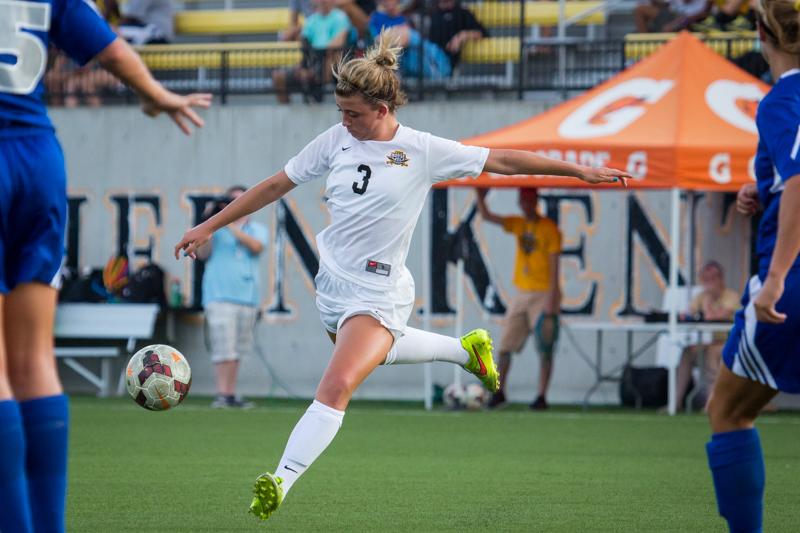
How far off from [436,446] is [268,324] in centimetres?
673

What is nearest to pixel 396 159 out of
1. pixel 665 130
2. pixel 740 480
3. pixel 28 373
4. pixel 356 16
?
pixel 740 480

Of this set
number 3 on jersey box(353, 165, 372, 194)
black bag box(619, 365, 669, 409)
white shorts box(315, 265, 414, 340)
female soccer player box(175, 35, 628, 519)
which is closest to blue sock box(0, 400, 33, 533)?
female soccer player box(175, 35, 628, 519)

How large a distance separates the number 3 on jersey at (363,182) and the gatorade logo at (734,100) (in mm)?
7800

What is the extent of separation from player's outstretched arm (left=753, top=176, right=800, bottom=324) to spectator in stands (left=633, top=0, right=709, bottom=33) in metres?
12.9

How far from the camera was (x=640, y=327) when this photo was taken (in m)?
14.4

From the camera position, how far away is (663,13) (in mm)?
17484

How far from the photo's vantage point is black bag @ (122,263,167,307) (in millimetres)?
16875

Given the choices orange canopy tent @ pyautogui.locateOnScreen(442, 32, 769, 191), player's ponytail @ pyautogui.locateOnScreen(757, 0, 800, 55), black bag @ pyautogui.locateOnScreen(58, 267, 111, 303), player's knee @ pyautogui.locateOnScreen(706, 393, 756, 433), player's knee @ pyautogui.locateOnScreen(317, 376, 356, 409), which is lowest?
black bag @ pyautogui.locateOnScreen(58, 267, 111, 303)

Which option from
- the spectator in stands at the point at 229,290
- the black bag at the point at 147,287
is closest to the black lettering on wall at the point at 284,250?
the black bag at the point at 147,287

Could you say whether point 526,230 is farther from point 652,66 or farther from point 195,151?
point 195,151

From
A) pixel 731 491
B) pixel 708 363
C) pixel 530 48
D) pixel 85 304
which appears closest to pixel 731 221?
pixel 708 363

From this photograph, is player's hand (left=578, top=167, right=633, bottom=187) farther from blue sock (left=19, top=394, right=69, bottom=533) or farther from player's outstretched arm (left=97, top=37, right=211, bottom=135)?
blue sock (left=19, top=394, right=69, bottom=533)

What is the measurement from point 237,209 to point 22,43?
2.40 meters

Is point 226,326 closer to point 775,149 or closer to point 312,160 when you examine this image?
point 312,160
